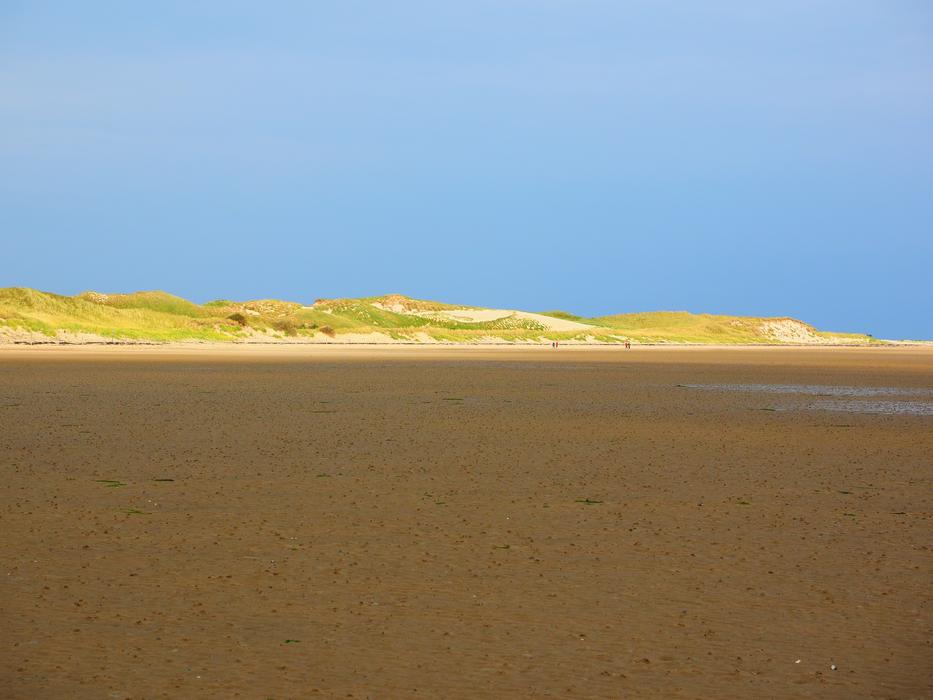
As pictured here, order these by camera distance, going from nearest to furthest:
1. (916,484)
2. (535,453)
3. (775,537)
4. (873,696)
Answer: (873,696) < (775,537) < (916,484) < (535,453)

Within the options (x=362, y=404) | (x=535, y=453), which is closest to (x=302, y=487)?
(x=535, y=453)

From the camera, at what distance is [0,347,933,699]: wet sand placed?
6.54m

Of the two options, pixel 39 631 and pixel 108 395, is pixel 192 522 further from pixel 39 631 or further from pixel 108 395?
pixel 108 395

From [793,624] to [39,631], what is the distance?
505 cm

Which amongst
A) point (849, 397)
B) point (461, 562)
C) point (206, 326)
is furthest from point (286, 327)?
point (461, 562)

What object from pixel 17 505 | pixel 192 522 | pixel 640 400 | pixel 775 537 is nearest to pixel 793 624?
pixel 775 537

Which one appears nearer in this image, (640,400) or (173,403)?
(173,403)

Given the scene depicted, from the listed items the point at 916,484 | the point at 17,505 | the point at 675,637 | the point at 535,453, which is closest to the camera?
the point at 675,637

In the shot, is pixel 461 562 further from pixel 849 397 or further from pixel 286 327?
pixel 286 327

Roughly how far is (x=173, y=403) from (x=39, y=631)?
65.4 feet

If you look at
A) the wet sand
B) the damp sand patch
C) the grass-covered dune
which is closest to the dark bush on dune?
the grass-covered dune

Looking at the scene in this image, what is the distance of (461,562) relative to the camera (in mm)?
9430

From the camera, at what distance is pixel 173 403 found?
26703 millimetres

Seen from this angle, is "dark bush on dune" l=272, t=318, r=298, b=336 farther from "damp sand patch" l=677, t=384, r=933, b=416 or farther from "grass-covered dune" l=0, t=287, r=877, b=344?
"damp sand patch" l=677, t=384, r=933, b=416
